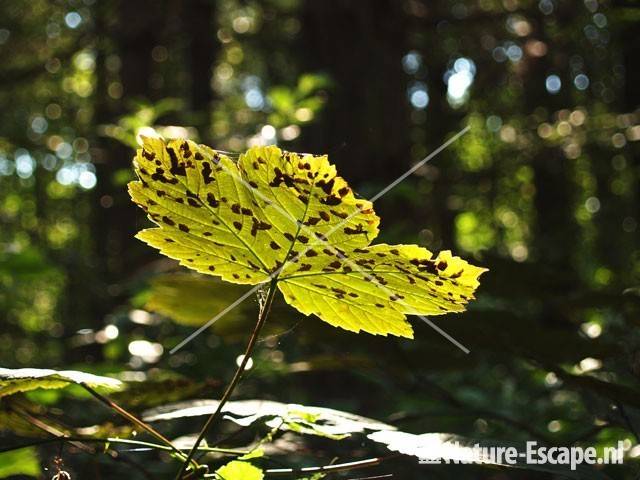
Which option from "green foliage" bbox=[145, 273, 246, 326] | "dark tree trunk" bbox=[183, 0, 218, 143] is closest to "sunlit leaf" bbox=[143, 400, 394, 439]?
"green foliage" bbox=[145, 273, 246, 326]

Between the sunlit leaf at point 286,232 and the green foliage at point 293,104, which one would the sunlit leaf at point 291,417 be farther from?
the green foliage at point 293,104

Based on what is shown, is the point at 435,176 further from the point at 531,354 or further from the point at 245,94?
the point at 245,94

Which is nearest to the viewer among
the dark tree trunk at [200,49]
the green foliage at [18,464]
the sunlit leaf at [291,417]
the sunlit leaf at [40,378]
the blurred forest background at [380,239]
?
the sunlit leaf at [40,378]

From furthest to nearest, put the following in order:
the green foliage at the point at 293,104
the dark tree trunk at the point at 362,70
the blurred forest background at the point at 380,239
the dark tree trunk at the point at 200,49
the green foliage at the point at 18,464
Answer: the dark tree trunk at the point at 200,49 < the dark tree trunk at the point at 362,70 < the green foliage at the point at 293,104 < the blurred forest background at the point at 380,239 < the green foliage at the point at 18,464

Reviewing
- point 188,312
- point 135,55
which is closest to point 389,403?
point 188,312

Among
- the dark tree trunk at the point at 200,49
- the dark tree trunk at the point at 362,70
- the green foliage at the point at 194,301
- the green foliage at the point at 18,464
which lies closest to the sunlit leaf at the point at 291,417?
the green foliage at the point at 18,464

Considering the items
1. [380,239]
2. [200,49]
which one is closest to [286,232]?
[380,239]

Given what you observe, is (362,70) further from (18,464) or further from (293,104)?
(18,464)

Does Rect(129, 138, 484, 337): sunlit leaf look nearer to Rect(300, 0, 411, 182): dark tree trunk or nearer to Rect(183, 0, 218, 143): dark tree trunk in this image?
Rect(300, 0, 411, 182): dark tree trunk
